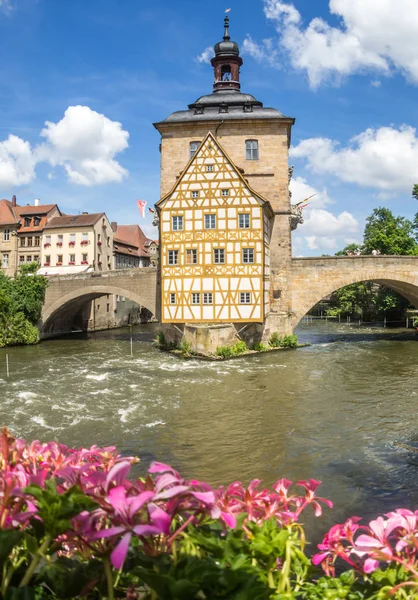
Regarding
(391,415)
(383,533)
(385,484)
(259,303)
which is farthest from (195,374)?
(383,533)

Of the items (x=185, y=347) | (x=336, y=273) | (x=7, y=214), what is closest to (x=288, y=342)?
(x=336, y=273)

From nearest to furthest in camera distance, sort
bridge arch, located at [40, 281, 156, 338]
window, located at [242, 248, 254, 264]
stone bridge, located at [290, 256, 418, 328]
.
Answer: window, located at [242, 248, 254, 264]
stone bridge, located at [290, 256, 418, 328]
bridge arch, located at [40, 281, 156, 338]

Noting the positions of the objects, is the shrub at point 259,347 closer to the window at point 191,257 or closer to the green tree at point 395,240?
the window at point 191,257

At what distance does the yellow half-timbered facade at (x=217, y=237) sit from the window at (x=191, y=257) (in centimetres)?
5

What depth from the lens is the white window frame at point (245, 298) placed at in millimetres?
26750

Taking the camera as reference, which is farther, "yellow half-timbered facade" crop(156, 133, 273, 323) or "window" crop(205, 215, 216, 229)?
"window" crop(205, 215, 216, 229)

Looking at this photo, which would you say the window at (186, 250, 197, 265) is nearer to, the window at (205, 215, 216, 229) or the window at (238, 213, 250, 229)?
the window at (205, 215, 216, 229)

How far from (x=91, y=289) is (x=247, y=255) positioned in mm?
12504

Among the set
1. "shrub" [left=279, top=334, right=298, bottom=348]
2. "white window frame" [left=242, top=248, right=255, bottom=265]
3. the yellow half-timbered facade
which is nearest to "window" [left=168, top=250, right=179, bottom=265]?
the yellow half-timbered facade

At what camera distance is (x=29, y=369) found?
23109 mm

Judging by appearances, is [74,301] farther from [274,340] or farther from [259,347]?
[274,340]

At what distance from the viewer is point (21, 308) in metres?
33.2

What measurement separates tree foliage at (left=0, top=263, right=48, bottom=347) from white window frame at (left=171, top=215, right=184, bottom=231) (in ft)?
38.7

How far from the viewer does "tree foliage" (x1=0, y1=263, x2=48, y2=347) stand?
31.6 meters
